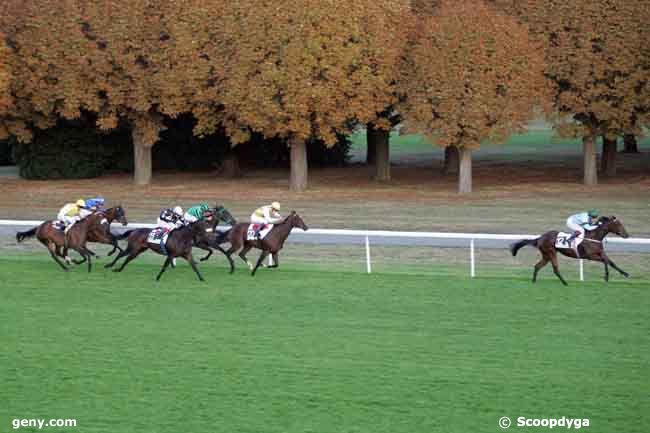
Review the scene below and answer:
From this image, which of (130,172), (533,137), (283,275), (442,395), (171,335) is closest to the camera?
(442,395)

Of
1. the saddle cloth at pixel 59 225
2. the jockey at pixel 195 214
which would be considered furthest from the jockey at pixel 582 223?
the saddle cloth at pixel 59 225

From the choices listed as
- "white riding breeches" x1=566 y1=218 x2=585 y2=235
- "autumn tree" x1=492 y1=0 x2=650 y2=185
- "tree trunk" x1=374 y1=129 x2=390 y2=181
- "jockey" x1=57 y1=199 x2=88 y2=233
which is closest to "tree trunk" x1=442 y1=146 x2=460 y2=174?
"tree trunk" x1=374 y1=129 x2=390 y2=181

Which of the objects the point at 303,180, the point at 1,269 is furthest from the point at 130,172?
the point at 1,269

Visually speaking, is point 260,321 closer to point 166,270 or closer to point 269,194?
point 166,270

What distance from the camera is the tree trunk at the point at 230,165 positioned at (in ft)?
124

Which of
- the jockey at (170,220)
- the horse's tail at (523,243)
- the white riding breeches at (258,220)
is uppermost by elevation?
the jockey at (170,220)

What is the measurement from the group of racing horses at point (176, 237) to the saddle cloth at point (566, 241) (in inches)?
137

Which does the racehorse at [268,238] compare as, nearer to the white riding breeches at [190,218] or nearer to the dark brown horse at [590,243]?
the white riding breeches at [190,218]

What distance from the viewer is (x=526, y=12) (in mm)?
33000

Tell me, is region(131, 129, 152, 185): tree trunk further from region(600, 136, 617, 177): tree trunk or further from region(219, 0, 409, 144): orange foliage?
region(600, 136, 617, 177): tree trunk

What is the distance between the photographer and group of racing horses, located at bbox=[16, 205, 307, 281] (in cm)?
1581

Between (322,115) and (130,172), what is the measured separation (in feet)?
33.4

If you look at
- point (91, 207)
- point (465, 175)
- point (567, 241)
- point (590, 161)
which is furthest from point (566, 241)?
point (590, 161)

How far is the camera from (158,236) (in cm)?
1595
